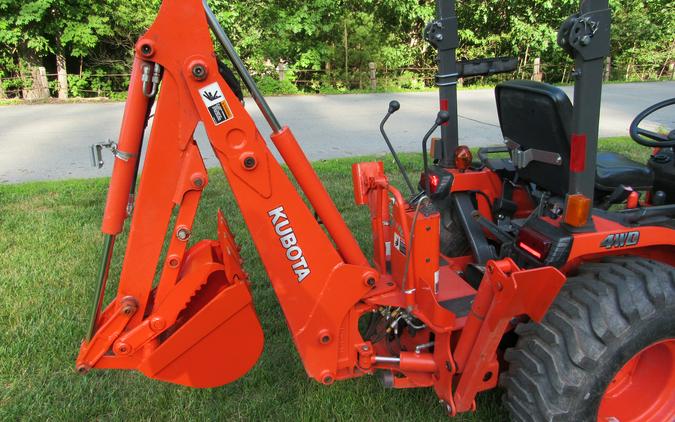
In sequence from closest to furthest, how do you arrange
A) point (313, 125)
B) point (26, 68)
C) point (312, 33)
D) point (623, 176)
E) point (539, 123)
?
1. point (539, 123)
2. point (623, 176)
3. point (313, 125)
4. point (26, 68)
5. point (312, 33)

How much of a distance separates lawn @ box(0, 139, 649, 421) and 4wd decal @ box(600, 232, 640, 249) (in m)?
0.99

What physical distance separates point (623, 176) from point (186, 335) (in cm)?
226

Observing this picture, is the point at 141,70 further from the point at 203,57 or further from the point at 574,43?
the point at 574,43

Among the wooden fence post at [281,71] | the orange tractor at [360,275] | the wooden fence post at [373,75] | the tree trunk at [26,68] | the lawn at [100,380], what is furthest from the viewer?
the wooden fence post at [373,75]

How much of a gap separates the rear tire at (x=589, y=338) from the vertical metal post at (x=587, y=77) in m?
0.39

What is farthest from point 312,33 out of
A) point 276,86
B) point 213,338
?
point 213,338

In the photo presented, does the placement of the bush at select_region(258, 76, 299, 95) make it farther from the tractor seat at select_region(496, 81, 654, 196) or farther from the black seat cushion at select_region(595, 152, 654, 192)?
the black seat cushion at select_region(595, 152, 654, 192)

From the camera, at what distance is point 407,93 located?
1652cm

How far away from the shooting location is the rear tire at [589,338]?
189 cm

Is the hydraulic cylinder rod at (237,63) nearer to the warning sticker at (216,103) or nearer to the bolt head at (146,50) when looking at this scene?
the warning sticker at (216,103)

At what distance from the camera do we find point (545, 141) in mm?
2340

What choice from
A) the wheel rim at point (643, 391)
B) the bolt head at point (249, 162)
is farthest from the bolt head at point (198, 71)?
the wheel rim at point (643, 391)

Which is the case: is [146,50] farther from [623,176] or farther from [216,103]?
[623,176]

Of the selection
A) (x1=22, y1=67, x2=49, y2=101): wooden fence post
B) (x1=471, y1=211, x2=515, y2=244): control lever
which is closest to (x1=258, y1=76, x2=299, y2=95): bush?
(x1=22, y1=67, x2=49, y2=101): wooden fence post
